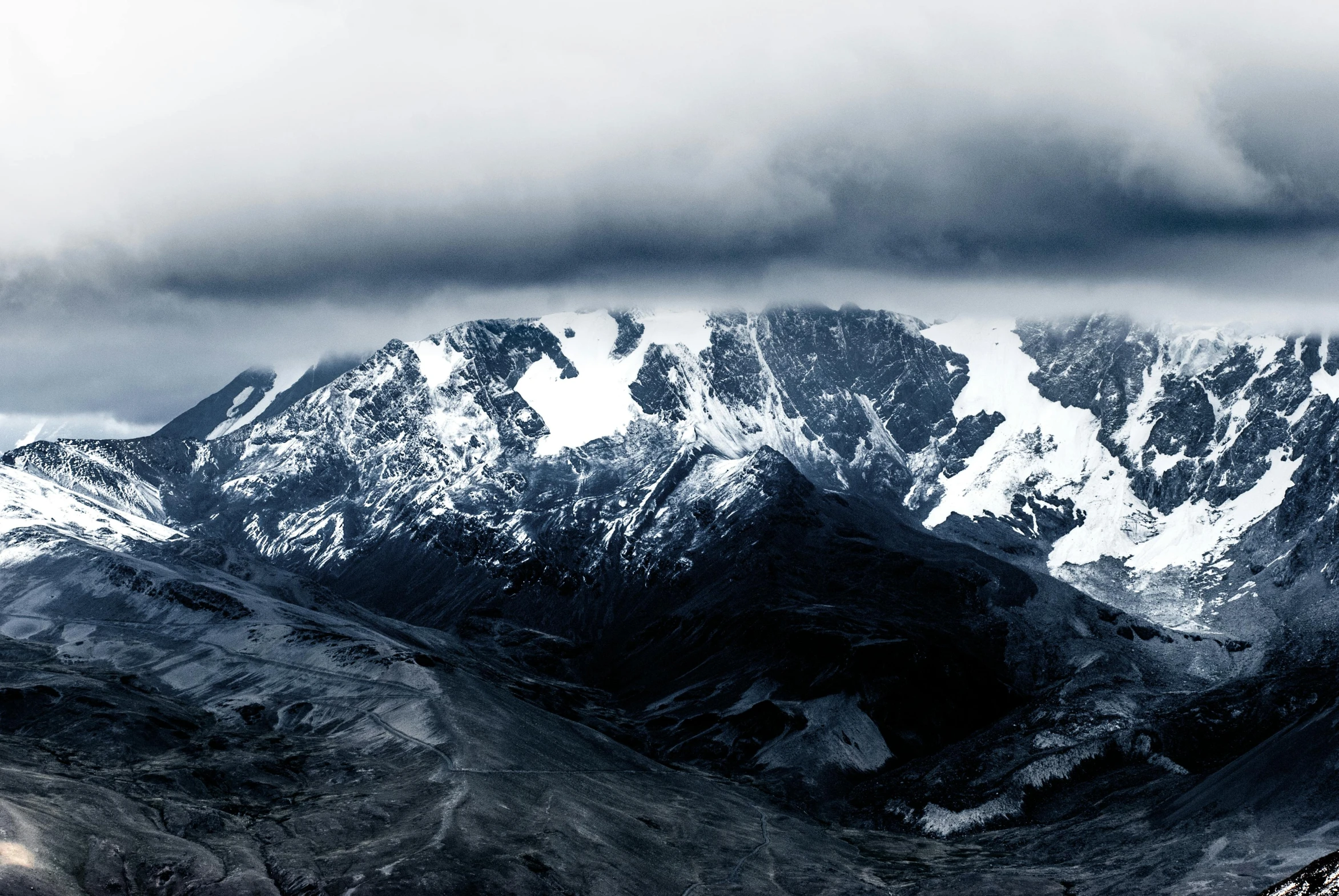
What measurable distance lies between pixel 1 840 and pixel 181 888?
25.4 meters

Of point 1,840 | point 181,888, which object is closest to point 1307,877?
point 181,888

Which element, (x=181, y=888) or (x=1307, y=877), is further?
(x=181, y=888)

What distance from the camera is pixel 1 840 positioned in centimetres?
19162

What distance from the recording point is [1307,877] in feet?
347

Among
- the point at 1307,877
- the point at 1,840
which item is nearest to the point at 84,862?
the point at 1,840

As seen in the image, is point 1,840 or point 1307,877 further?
point 1,840

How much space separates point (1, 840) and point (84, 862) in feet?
40.0

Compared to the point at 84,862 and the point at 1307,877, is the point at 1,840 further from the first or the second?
the point at 1307,877

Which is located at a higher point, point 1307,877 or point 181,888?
point 1307,877

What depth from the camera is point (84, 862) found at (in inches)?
7810

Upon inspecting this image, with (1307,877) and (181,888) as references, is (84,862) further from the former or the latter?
(1307,877)

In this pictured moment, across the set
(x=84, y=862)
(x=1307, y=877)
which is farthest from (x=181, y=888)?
(x=1307, y=877)

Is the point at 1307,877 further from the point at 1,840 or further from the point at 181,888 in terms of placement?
the point at 1,840

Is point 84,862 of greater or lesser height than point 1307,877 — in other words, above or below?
below
